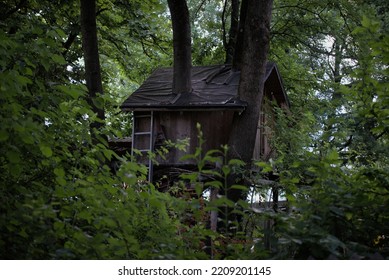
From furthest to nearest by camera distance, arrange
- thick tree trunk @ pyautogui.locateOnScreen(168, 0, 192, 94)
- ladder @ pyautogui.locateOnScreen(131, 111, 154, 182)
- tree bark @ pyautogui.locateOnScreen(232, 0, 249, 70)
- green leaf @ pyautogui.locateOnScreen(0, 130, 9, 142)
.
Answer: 1. ladder @ pyautogui.locateOnScreen(131, 111, 154, 182)
2. tree bark @ pyautogui.locateOnScreen(232, 0, 249, 70)
3. thick tree trunk @ pyautogui.locateOnScreen(168, 0, 192, 94)
4. green leaf @ pyautogui.locateOnScreen(0, 130, 9, 142)

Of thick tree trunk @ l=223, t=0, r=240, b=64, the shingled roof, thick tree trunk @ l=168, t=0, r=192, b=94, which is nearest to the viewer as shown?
thick tree trunk @ l=168, t=0, r=192, b=94

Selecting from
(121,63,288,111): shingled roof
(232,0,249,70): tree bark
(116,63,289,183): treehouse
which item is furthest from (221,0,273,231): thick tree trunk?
(116,63,289,183): treehouse

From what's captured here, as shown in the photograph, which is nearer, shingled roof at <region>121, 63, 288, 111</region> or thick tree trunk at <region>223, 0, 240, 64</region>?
shingled roof at <region>121, 63, 288, 111</region>

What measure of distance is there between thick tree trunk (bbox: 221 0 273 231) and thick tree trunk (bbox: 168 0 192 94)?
2.26 m

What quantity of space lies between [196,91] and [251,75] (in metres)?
5.15

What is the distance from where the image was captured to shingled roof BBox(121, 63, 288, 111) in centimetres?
1639

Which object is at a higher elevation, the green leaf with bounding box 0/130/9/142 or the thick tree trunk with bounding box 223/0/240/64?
the thick tree trunk with bounding box 223/0/240/64

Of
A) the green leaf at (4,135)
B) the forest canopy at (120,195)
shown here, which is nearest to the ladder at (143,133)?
Answer: the forest canopy at (120,195)

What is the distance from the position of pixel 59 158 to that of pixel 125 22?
50.6 feet

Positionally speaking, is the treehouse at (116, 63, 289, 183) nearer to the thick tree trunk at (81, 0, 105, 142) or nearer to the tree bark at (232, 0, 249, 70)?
the tree bark at (232, 0, 249, 70)

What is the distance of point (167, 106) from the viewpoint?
16703mm

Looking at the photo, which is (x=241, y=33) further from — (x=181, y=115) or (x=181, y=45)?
(x=181, y=115)

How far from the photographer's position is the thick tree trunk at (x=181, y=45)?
45.1 ft
